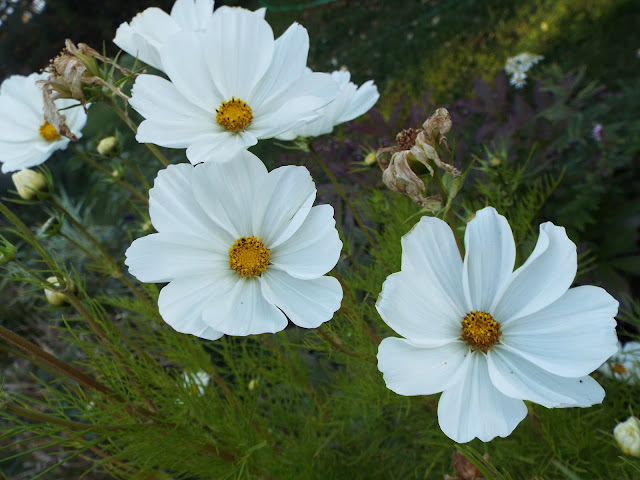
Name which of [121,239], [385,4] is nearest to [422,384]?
[121,239]

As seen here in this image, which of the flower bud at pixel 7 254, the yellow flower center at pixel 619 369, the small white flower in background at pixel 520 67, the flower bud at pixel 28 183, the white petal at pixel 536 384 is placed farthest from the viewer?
the small white flower in background at pixel 520 67

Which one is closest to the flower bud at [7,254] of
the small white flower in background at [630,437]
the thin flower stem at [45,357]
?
the thin flower stem at [45,357]

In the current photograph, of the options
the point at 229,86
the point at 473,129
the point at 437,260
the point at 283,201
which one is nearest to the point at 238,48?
the point at 229,86

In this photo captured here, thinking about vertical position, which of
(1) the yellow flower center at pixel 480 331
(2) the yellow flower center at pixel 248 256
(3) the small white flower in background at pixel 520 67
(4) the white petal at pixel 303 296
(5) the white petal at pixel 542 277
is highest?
(2) the yellow flower center at pixel 248 256

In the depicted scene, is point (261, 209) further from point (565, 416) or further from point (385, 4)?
point (385, 4)

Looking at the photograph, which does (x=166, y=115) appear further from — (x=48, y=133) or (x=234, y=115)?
(x=48, y=133)

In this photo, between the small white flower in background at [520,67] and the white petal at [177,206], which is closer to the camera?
the white petal at [177,206]

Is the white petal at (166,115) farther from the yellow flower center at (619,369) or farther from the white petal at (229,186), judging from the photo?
the yellow flower center at (619,369)
